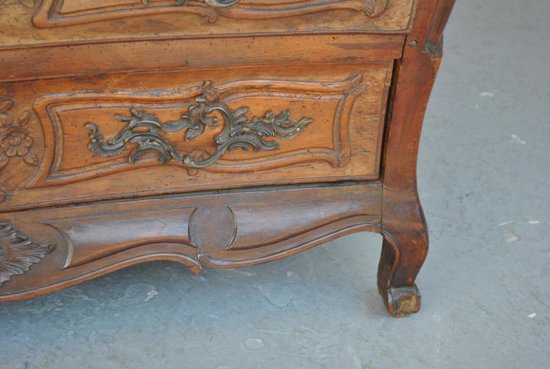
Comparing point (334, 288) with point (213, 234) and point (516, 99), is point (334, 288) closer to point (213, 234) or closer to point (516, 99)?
point (213, 234)

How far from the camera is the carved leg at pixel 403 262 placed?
143cm

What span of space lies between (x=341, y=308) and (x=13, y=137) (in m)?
0.73

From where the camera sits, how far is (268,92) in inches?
49.2

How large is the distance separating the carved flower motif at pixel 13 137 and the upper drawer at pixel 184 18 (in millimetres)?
122

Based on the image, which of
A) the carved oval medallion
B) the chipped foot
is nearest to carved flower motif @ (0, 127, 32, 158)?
the carved oval medallion

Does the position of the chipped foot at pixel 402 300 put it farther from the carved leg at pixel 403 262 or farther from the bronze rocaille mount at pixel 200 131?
the bronze rocaille mount at pixel 200 131

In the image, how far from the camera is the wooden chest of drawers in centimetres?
113

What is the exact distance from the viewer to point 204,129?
126 cm

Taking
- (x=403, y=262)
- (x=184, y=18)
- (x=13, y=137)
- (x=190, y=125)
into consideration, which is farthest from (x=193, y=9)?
(x=403, y=262)

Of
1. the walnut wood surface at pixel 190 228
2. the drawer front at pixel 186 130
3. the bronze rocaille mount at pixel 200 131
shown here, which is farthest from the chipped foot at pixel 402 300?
the bronze rocaille mount at pixel 200 131

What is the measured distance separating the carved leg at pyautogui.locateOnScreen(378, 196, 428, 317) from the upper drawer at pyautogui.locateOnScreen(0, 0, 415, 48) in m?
0.40

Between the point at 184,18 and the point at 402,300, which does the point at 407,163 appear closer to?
A: the point at 402,300

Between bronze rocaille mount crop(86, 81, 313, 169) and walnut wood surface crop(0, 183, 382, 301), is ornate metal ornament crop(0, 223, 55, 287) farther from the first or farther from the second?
bronze rocaille mount crop(86, 81, 313, 169)

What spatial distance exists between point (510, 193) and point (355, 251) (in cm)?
46
